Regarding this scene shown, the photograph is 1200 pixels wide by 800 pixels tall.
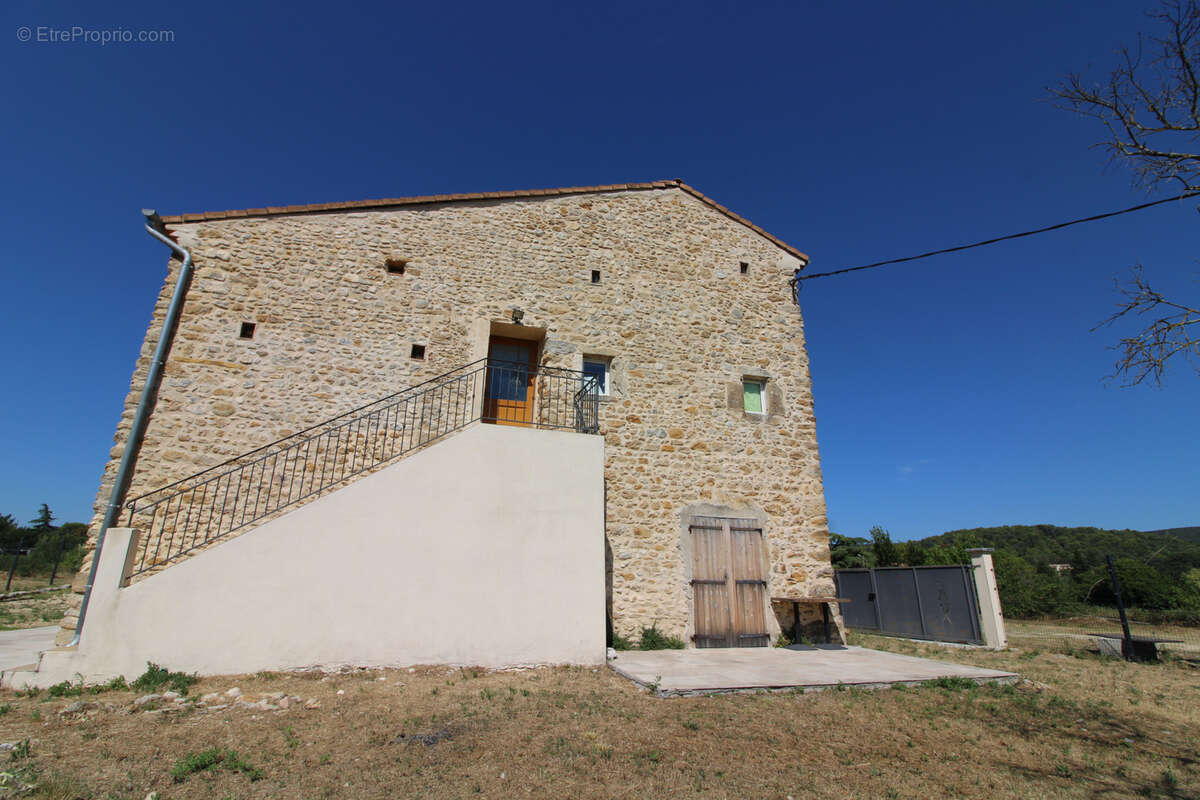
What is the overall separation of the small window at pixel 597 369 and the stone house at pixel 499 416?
0.06m

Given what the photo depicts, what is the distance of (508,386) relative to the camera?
27.9ft

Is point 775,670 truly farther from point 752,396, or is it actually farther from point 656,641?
point 752,396

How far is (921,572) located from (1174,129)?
8.36 m

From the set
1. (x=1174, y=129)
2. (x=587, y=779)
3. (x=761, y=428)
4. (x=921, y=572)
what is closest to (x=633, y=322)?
(x=761, y=428)

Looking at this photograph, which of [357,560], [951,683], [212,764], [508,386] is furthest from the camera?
[508,386]

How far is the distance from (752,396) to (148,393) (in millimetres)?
9039

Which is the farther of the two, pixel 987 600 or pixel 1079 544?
pixel 1079 544

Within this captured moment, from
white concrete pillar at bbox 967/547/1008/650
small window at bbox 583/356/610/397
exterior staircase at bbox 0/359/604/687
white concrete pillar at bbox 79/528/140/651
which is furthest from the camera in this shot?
white concrete pillar at bbox 967/547/1008/650

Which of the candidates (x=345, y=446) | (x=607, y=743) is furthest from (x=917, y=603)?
(x=345, y=446)

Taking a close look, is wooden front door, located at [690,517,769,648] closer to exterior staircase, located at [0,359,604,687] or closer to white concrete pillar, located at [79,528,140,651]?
exterior staircase, located at [0,359,604,687]

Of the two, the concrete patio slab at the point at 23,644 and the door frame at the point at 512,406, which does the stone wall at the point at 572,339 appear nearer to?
the door frame at the point at 512,406

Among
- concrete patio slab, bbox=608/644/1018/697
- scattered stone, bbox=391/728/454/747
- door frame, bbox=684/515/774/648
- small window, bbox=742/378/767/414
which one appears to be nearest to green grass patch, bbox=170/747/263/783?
scattered stone, bbox=391/728/454/747

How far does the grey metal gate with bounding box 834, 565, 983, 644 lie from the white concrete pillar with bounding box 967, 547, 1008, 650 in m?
0.11

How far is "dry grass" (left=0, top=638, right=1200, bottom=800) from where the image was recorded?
309cm
